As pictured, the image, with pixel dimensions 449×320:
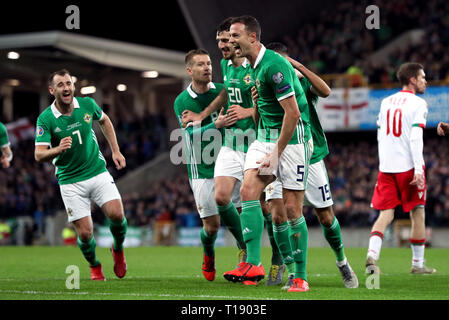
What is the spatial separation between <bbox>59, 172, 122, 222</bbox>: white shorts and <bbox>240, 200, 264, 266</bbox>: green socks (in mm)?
2299

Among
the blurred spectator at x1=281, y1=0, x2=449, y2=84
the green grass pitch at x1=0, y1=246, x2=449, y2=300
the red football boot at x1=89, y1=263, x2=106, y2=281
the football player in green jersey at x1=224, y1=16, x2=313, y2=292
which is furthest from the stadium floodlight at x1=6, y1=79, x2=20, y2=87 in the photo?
the football player in green jersey at x1=224, y1=16, x2=313, y2=292

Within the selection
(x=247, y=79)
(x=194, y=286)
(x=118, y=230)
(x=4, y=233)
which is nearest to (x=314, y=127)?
(x=247, y=79)

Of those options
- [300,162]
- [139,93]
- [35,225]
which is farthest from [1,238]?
[300,162]

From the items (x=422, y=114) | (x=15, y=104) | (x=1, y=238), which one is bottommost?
(x=1, y=238)

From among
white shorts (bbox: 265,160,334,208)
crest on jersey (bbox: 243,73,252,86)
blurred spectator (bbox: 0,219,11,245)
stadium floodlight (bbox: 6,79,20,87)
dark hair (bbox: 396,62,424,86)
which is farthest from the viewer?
stadium floodlight (bbox: 6,79,20,87)

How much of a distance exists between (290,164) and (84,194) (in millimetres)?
2994

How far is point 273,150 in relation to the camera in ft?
21.3

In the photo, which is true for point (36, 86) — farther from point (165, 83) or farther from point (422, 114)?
point (422, 114)

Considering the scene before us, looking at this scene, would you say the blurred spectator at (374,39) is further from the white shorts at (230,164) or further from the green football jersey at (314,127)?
the green football jersey at (314,127)

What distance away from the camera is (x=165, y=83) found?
3688 cm

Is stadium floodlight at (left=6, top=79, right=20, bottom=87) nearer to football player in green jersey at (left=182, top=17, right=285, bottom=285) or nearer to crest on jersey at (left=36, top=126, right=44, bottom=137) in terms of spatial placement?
crest on jersey at (left=36, top=126, right=44, bottom=137)

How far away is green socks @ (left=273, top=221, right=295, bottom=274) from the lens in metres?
6.96

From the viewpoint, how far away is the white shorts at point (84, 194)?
8.66 meters
